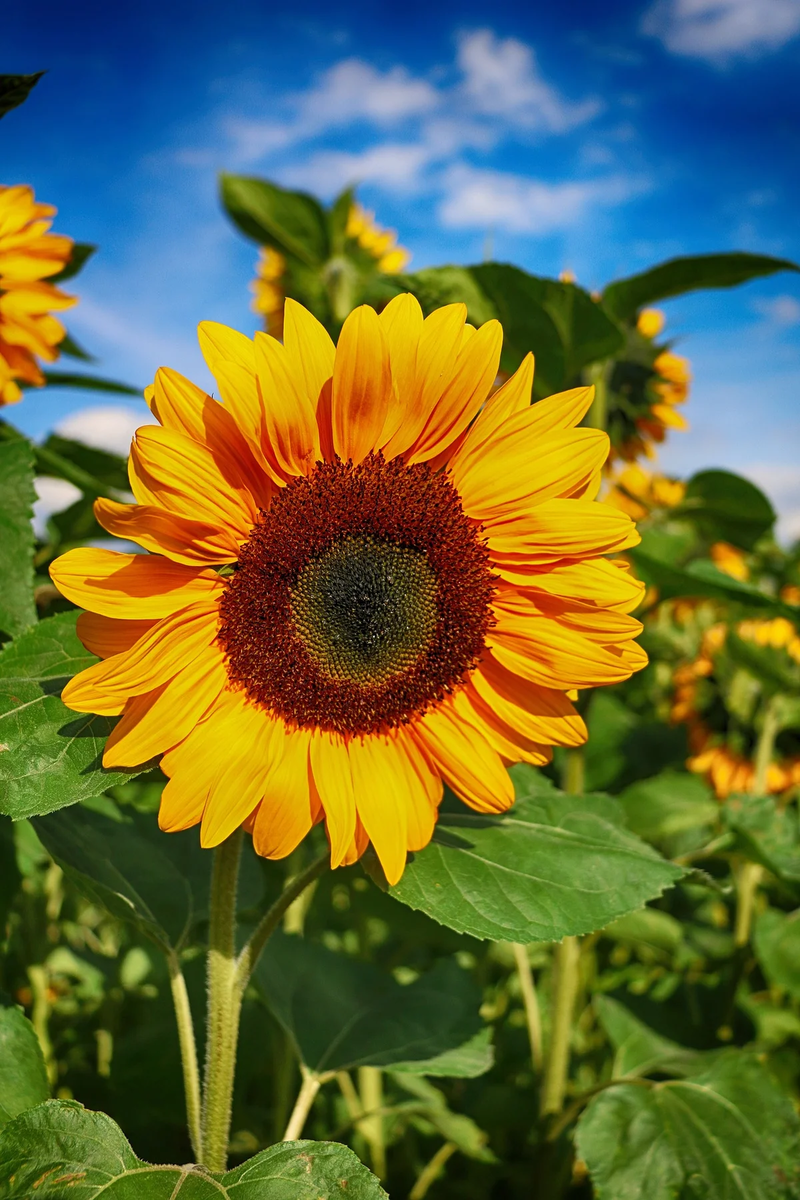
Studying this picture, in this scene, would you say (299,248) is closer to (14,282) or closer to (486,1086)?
(14,282)

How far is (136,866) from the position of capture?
167 cm

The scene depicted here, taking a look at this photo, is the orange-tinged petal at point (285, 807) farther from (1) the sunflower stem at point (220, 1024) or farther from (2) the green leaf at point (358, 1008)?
(2) the green leaf at point (358, 1008)

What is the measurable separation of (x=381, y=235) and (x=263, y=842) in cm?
430

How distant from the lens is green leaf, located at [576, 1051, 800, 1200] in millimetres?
1640

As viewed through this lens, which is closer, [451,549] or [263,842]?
[263,842]

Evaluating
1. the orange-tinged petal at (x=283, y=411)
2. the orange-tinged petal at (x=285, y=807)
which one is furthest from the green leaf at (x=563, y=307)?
the orange-tinged petal at (x=285, y=807)

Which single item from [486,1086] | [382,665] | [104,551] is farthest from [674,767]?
[104,551]

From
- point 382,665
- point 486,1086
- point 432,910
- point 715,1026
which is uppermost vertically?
point 382,665

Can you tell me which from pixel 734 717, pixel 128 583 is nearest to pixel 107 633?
pixel 128 583

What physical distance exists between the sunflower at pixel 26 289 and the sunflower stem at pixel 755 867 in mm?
2394

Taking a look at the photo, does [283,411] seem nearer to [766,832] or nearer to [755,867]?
[766,832]

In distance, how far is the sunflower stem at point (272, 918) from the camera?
4.25 feet

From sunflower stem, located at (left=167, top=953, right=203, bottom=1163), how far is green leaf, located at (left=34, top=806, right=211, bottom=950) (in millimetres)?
58

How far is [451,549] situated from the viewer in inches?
51.3
